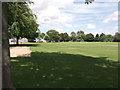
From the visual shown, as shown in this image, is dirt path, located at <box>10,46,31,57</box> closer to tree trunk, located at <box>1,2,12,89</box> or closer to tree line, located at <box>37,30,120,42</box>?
tree trunk, located at <box>1,2,12,89</box>

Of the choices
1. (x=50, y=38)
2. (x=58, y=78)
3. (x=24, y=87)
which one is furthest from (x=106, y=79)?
(x=50, y=38)

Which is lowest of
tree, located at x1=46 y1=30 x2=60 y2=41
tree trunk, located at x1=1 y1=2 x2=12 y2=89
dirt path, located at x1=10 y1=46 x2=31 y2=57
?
dirt path, located at x1=10 y1=46 x2=31 y2=57

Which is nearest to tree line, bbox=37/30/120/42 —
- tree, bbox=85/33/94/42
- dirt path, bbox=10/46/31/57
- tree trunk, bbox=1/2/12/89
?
tree, bbox=85/33/94/42

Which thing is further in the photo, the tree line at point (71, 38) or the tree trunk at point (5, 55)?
the tree line at point (71, 38)

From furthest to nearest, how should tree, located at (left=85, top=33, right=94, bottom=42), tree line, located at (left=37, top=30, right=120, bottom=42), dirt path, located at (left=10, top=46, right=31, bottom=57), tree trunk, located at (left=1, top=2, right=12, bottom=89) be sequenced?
1. tree, located at (left=85, top=33, right=94, bottom=42)
2. tree line, located at (left=37, top=30, right=120, bottom=42)
3. dirt path, located at (left=10, top=46, right=31, bottom=57)
4. tree trunk, located at (left=1, top=2, right=12, bottom=89)

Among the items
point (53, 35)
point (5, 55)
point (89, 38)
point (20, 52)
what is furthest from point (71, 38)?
point (5, 55)

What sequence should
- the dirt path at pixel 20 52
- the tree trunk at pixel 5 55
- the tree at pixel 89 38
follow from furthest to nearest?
the tree at pixel 89 38
the dirt path at pixel 20 52
the tree trunk at pixel 5 55

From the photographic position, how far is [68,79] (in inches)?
288

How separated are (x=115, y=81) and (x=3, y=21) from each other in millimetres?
5100

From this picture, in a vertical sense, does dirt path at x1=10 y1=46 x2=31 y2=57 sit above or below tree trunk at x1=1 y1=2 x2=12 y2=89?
below

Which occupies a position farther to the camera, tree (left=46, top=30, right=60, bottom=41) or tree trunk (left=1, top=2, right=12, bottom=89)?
tree (left=46, top=30, right=60, bottom=41)

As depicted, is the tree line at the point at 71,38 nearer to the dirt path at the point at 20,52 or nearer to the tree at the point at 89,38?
the tree at the point at 89,38

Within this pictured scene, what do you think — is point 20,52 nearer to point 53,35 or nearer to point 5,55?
point 5,55

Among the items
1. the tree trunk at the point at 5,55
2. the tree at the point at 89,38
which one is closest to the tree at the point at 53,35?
the tree at the point at 89,38
